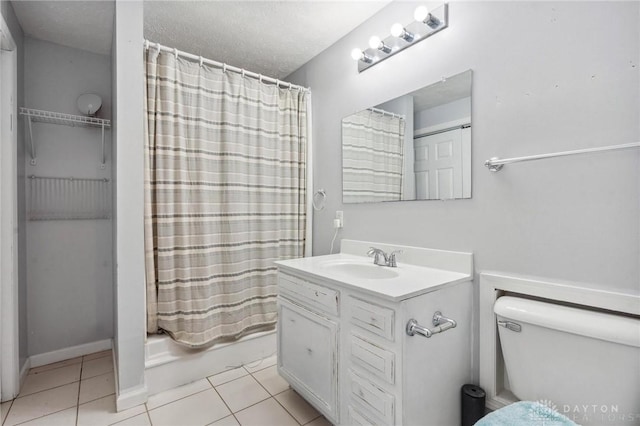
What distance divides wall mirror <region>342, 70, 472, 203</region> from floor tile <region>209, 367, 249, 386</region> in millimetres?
1326

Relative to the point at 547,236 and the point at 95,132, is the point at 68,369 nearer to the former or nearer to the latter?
the point at 95,132

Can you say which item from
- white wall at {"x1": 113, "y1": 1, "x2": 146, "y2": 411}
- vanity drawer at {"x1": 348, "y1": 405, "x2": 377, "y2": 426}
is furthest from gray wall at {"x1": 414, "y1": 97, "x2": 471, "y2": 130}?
white wall at {"x1": 113, "y1": 1, "x2": 146, "y2": 411}

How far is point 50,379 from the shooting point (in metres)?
1.93

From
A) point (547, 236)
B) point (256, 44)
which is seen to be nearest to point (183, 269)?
point (256, 44)

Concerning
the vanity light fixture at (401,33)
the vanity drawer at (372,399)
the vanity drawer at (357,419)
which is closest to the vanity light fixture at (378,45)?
the vanity light fixture at (401,33)

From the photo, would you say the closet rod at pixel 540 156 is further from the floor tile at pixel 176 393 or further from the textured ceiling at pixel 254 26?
the floor tile at pixel 176 393

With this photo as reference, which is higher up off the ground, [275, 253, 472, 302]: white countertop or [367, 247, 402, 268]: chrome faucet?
[367, 247, 402, 268]: chrome faucet

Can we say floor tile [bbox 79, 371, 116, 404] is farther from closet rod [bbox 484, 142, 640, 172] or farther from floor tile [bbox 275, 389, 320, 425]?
closet rod [bbox 484, 142, 640, 172]

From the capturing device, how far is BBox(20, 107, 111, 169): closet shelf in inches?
78.2

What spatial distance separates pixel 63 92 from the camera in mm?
2217

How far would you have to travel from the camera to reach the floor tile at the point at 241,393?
5.46 feet

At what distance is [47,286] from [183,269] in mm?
1170

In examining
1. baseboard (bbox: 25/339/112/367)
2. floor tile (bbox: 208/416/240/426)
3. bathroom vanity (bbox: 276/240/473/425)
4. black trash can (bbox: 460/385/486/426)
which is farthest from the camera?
baseboard (bbox: 25/339/112/367)

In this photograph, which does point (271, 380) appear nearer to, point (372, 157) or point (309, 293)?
point (309, 293)
